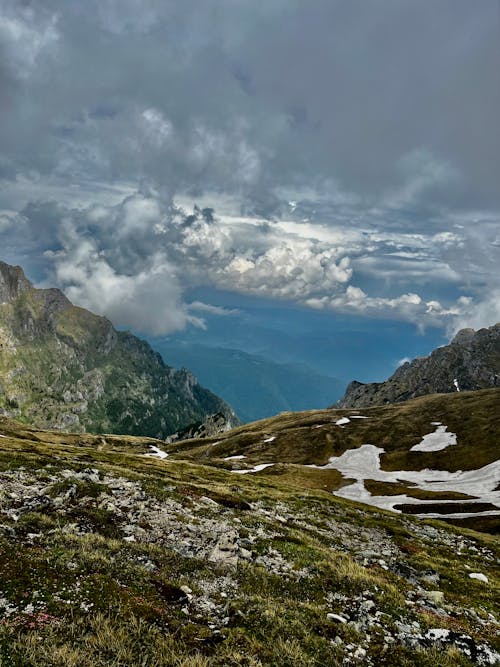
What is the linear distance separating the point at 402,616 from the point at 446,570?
1301 centimetres

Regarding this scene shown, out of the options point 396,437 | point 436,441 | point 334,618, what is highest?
point 396,437

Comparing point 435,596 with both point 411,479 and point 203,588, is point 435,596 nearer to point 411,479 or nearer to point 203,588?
point 203,588

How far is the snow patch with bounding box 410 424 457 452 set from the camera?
124938 millimetres

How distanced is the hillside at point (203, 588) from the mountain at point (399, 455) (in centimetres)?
5158

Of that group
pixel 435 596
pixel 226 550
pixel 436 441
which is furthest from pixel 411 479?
pixel 226 550

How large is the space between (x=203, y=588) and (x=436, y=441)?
437 feet

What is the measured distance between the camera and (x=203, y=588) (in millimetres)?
16906

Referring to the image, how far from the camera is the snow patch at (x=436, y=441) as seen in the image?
124938 mm

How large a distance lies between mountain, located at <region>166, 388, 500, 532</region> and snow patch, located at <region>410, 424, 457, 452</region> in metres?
0.29

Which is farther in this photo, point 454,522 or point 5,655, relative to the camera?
point 454,522

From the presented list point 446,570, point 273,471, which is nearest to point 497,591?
point 446,570

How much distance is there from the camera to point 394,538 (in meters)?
37.1

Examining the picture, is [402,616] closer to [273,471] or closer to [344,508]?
[344,508]

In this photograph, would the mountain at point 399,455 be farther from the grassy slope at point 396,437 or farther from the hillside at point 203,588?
the hillside at point 203,588
